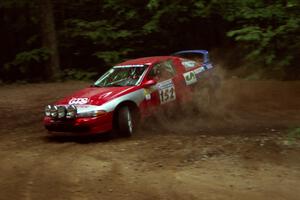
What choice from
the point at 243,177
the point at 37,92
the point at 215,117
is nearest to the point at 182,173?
the point at 243,177

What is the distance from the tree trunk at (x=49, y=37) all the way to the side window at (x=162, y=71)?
31.6 feet

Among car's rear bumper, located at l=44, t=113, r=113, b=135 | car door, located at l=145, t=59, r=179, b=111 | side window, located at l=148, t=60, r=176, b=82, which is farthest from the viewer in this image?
side window, located at l=148, t=60, r=176, b=82

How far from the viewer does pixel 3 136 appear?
10859 mm

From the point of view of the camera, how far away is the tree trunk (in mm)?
20578

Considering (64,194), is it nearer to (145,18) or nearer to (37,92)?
(37,92)

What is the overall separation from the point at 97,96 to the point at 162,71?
6.87 ft

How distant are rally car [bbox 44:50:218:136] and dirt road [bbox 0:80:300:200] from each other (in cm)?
36

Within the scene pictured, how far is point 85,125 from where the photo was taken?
9.80 meters

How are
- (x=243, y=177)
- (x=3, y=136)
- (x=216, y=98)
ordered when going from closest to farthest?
(x=243, y=177) < (x=3, y=136) < (x=216, y=98)

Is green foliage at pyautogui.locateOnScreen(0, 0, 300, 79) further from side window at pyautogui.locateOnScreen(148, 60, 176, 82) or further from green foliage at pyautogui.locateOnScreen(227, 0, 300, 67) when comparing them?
side window at pyautogui.locateOnScreen(148, 60, 176, 82)

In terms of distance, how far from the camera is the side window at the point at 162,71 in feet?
37.2

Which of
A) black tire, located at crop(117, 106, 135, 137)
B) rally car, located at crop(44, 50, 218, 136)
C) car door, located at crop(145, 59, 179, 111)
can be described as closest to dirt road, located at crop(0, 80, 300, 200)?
black tire, located at crop(117, 106, 135, 137)

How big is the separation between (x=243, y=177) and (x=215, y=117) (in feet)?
17.3

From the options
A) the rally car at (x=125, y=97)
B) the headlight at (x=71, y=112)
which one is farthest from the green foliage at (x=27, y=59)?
the headlight at (x=71, y=112)
